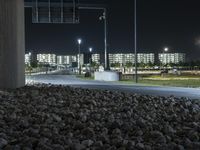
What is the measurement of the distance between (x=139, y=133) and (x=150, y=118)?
3.30 metres

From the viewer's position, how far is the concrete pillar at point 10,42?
29.6m

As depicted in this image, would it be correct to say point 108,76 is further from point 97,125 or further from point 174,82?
point 97,125

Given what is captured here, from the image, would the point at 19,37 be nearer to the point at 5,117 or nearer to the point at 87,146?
the point at 5,117

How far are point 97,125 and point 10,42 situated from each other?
16453 millimetres

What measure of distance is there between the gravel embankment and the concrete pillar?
7.92 metres

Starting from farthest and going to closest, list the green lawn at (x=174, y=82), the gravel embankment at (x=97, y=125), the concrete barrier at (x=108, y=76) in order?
the concrete barrier at (x=108, y=76) → the green lawn at (x=174, y=82) → the gravel embankment at (x=97, y=125)

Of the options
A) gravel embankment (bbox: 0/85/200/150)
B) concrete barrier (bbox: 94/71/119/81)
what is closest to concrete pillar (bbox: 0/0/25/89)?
gravel embankment (bbox: 0/85/200/150)

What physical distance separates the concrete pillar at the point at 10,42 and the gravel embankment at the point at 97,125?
792cm

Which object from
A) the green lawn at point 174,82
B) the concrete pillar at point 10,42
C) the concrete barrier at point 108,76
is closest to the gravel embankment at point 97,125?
the concrete pillar at point 10,42

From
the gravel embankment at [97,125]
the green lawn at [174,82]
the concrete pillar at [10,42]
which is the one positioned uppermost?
the concrete pillar at [10,42]

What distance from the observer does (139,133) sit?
13.1 m

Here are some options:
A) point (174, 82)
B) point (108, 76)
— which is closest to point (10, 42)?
point (174, 82)

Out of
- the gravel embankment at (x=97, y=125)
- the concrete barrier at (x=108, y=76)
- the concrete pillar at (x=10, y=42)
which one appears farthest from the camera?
the concrete barrier at (x=108, y=76)

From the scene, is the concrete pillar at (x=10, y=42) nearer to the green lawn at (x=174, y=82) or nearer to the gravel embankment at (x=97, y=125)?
the gravel embankment at (x=97, y=125)
